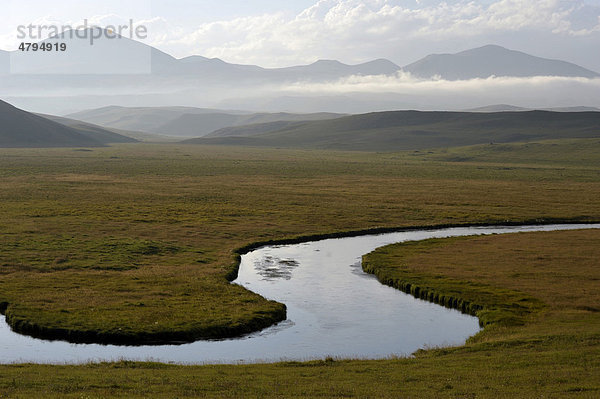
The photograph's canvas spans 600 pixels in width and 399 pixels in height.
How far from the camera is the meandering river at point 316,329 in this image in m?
32.1

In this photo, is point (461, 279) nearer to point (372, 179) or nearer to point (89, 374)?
point (89, 374)

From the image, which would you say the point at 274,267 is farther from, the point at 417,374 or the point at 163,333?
the point at 417,374

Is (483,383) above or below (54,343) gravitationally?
above

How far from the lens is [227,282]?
47.1 metres

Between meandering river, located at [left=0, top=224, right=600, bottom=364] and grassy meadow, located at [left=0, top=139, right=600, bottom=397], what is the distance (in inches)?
57.4

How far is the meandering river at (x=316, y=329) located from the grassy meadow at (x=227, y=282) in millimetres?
1458

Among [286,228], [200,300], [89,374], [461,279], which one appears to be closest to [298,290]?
[200,300]

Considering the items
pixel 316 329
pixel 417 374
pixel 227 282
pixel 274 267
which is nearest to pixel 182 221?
pixel 274 267

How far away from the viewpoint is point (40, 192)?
10412 centimetres

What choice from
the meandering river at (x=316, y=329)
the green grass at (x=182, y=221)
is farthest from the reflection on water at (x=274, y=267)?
the green grass at (x=182, y=221)

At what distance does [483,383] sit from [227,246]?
4067cm

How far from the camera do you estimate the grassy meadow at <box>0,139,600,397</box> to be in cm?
2453

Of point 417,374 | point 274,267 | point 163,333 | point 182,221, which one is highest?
point 417,374

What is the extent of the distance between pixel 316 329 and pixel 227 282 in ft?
39.2
